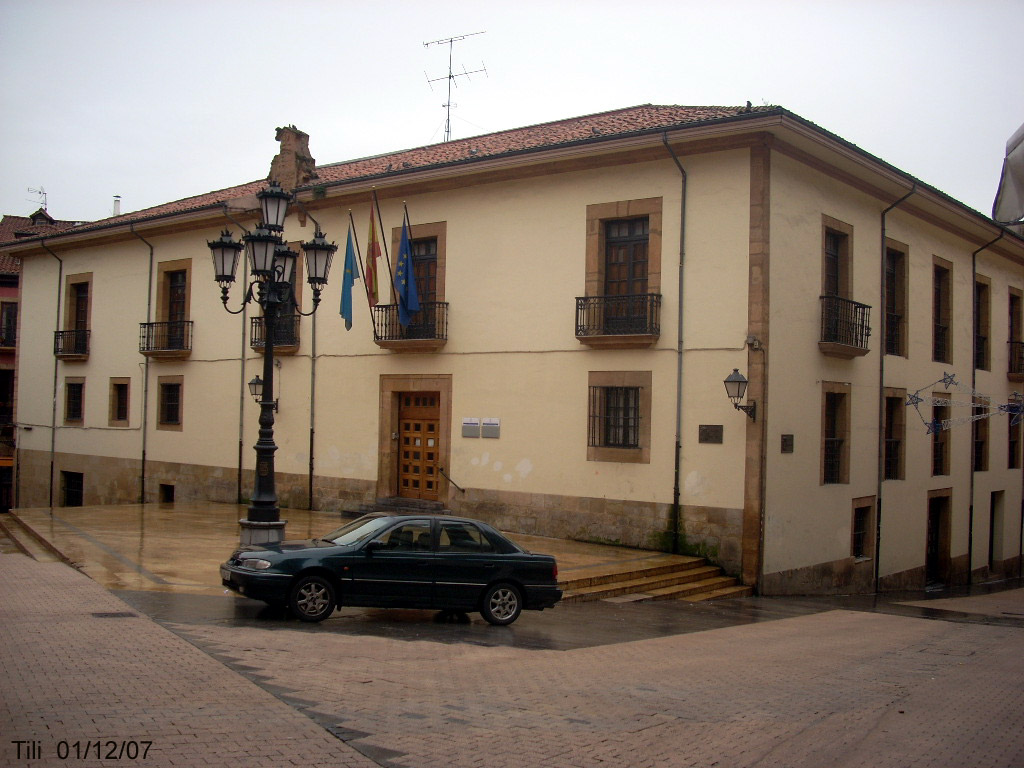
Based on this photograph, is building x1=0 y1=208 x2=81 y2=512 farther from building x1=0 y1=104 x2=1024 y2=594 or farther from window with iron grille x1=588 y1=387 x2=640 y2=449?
window with iron grille x1=588 y1=387 x2=640 y2=449

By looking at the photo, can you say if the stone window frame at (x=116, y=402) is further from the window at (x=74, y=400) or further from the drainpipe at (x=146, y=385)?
the window at (x=74, y=400)

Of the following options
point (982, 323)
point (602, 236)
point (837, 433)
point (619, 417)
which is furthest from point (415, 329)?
point (982, 323)

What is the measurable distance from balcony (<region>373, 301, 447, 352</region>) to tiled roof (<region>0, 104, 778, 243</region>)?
272cm

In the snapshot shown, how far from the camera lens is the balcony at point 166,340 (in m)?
23.7

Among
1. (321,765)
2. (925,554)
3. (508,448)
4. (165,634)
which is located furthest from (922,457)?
(321,765)

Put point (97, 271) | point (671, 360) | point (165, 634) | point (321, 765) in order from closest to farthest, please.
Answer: point (321, 765) → point (165, 634) → point (671, 360) → point (97, 271)

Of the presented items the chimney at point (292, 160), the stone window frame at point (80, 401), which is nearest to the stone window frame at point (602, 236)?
the chimney at point (292, 160)

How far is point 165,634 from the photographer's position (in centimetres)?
855

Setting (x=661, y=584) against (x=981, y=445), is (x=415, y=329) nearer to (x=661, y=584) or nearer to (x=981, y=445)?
(x=661, y=584)

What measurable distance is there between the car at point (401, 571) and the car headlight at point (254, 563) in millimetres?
10

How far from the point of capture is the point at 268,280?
11914 millimetres

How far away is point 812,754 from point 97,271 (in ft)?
82.2

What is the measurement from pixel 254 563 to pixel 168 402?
15997 mm

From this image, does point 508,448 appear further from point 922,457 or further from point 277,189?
point 922,457
